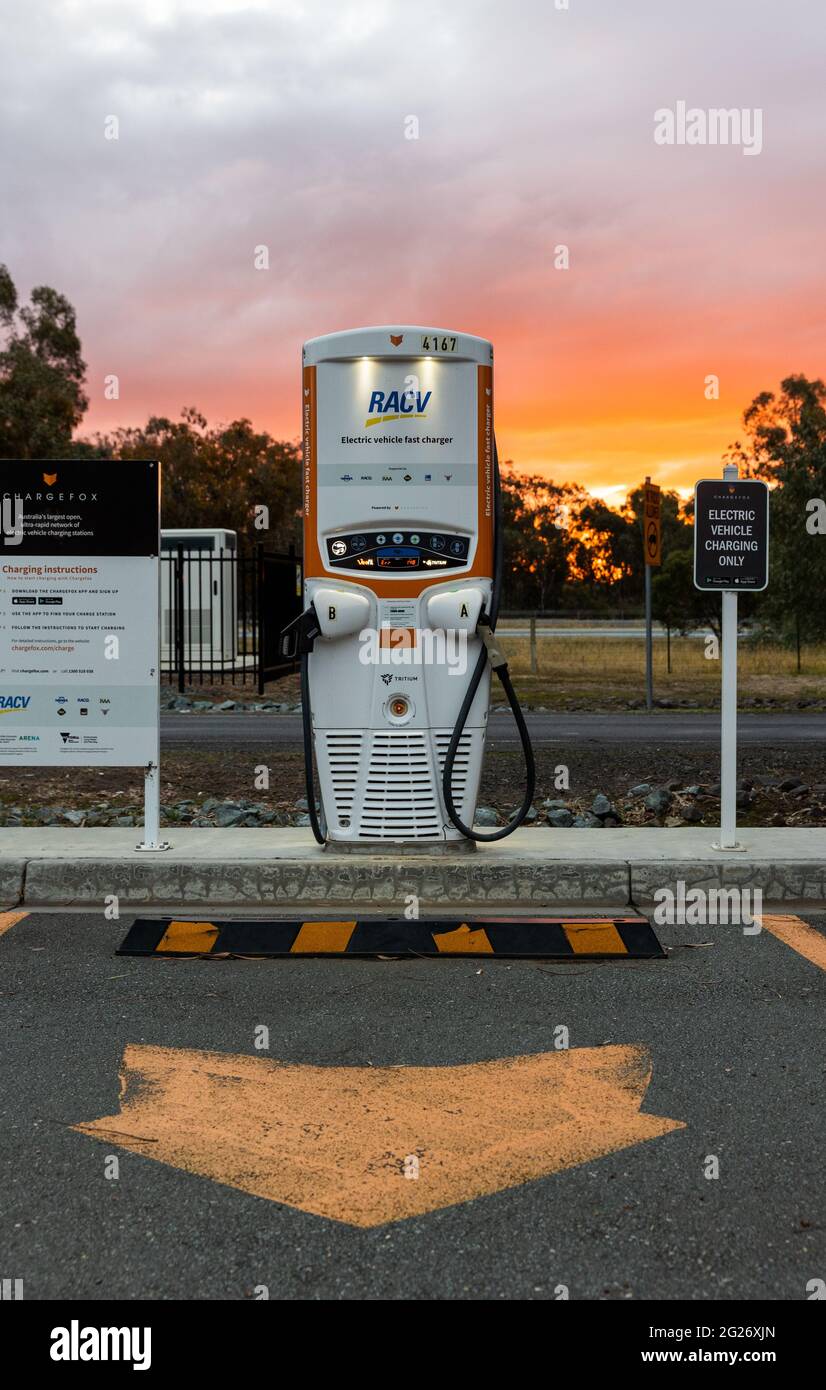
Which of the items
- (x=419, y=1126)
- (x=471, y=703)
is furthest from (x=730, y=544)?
(x=419, y=1126)

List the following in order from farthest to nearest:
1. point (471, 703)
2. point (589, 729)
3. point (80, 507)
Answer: point (589, 729)
point (80, 507)
point (471, 703)

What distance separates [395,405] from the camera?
6.09m

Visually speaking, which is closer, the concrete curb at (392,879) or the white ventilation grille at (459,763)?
the concrete curb at (392,879)

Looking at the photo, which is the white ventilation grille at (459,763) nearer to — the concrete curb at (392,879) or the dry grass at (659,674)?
the concrete curb at (392,879)

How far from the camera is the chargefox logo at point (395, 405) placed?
240 inches

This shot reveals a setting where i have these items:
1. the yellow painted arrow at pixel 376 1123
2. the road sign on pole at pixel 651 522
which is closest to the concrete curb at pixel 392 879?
the yellow painted arrow at pixel 376 1123

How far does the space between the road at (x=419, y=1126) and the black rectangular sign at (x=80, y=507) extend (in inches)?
85.3

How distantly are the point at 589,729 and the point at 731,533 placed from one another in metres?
8.61

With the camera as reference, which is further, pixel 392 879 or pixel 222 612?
pixel 222 612

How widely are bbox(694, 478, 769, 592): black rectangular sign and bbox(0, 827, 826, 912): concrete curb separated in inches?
59.6

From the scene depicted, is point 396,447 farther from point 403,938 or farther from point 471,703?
point 403,938
